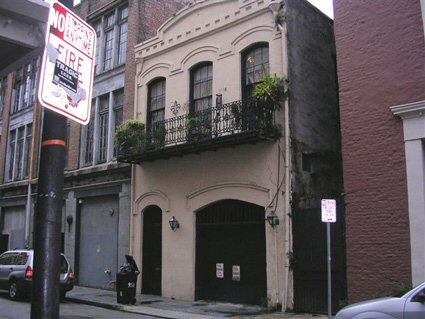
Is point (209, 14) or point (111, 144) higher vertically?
point (209, 14)

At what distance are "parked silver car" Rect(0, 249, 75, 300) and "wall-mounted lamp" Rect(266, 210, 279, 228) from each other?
7.09 meters

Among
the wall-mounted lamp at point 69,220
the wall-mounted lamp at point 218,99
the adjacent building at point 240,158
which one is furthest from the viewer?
the wall-mounted lamp at point 69,220

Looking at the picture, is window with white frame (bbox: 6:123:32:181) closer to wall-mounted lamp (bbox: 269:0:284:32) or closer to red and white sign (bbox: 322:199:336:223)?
wall-mounted lamp (bbox: 269:0:284:32)

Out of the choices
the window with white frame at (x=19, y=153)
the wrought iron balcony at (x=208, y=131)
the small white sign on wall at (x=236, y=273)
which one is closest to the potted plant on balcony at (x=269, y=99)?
the wrought iron balcony at (x=208, y=131)

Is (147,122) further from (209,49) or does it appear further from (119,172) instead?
(209,49)

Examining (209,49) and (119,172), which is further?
(119,172)

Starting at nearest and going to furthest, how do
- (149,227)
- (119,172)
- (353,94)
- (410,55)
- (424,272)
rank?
(424,272) → (410,55) → (353,94) → (149,227) → (119,172)

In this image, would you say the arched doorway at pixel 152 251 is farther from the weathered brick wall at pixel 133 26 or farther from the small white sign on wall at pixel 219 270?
the weathered brick wall at pixel 133 26

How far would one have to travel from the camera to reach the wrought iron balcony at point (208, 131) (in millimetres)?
15195

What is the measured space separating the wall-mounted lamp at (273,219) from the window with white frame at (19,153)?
17.5 metres

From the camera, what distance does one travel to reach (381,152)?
1273cm

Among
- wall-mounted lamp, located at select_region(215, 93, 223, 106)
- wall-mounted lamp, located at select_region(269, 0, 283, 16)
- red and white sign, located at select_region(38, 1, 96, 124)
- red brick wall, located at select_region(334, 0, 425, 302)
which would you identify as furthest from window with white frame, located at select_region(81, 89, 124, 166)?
red and white sign, located at select_region(38, 1, 96, 124)

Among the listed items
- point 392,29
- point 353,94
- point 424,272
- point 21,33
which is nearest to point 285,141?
point 353,94

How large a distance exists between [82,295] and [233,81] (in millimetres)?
9400
